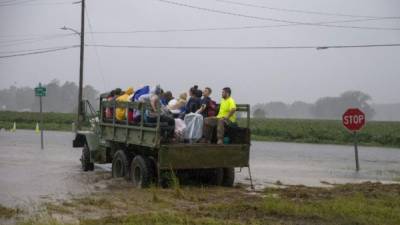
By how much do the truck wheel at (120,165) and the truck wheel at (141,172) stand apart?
0.72 meters

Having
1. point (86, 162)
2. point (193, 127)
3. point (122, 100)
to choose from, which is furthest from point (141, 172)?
point (86, 162)

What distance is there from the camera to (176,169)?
555 inches

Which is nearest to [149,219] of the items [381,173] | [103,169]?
[103,169]

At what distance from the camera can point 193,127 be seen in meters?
14.8

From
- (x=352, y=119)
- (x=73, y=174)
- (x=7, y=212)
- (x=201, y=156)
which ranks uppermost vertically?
(x=352, y=119)

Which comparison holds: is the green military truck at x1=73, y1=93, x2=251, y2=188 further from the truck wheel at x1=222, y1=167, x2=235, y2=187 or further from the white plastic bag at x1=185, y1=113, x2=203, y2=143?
the white plastic bag at x1=185, y1=113, x2=203, y2=143

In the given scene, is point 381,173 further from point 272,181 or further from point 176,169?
point 176,169

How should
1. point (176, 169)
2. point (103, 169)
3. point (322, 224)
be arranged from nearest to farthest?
1. point (322, 224)
2. point (176, 169)
3. point (103, 169)

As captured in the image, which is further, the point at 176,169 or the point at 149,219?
the point at 176,169

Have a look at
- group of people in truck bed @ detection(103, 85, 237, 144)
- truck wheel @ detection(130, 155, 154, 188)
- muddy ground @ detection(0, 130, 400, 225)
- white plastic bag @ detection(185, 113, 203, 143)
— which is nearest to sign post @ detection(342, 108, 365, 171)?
muddy ground @ detection(0, 130, 400, 225)

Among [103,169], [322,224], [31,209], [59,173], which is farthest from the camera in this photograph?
[103,169]

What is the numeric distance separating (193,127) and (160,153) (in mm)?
1382

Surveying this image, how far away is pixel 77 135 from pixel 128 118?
493cm

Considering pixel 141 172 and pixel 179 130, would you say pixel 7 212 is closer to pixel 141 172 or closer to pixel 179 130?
pixel 141 172
